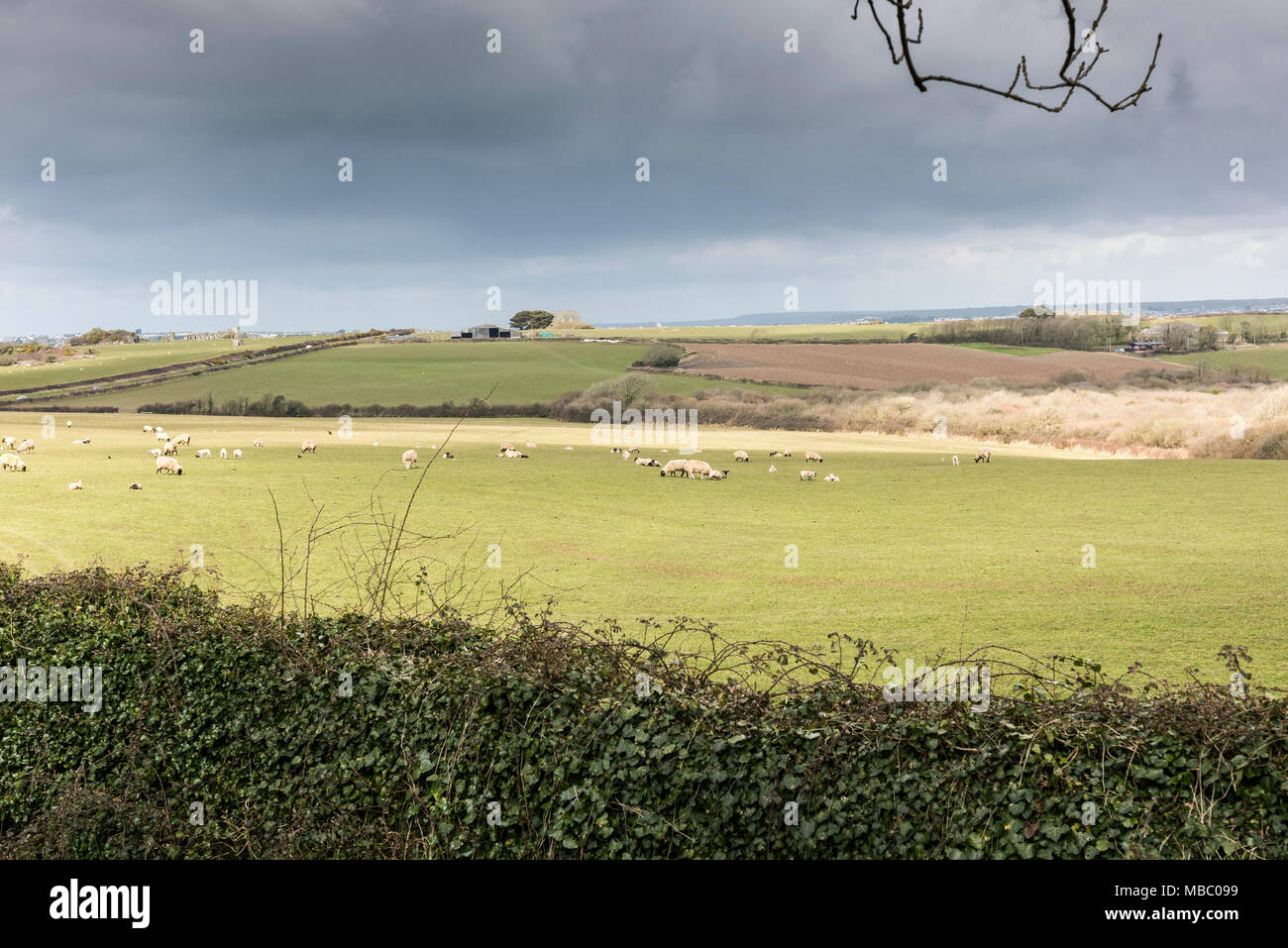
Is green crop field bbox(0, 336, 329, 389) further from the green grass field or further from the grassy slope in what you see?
the green grass field

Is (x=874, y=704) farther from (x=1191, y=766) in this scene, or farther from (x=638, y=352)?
(x=638, y=352)

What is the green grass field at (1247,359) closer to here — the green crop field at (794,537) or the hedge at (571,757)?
the green crop field at (794,537)

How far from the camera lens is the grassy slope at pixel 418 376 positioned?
56.9 meters

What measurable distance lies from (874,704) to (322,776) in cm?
396

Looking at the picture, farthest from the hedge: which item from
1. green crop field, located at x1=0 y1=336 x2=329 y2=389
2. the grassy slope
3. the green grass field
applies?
the green grass field

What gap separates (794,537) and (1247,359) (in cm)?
5376

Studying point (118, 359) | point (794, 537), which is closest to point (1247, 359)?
point (794, 537)

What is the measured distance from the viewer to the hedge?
17.6 ft

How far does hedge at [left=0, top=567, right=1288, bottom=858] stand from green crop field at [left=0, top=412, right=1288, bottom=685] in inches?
156

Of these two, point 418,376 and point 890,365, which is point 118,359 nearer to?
point 418,376

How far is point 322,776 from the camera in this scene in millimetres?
6816

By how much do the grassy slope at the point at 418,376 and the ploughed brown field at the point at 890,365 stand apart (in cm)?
420

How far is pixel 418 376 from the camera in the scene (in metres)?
65.2
